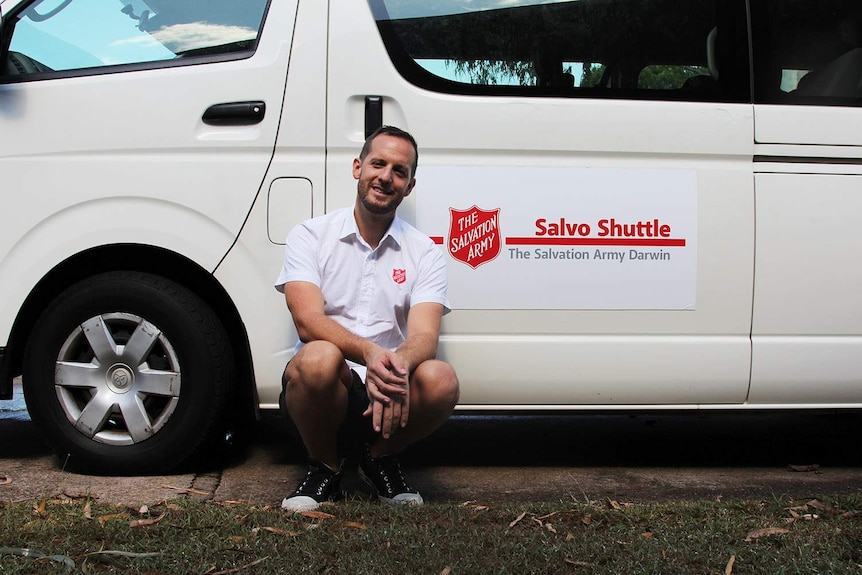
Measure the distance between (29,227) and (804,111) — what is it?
2729 mm

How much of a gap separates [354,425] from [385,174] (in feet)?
2.75

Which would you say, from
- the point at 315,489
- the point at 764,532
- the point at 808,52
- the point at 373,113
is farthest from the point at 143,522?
the point at 808,52

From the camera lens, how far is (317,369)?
333 cm

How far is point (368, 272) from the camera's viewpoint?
3676 mm

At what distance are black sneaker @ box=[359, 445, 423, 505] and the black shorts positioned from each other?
54 millimetres

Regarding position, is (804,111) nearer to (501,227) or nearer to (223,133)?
(501,227)

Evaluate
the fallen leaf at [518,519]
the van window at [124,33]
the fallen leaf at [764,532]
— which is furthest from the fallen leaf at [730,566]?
the van window at [124,33]

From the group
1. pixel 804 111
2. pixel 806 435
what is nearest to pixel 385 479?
pixel 804 111

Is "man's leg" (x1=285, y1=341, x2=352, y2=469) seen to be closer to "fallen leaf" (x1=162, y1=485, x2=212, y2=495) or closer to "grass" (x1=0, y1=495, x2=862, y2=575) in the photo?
"grass" (x1=0, y1=495, x2=862, y2=575)

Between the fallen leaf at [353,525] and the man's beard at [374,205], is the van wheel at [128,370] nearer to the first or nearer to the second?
the man's beard at [374,205]

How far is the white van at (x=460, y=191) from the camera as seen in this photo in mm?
3844

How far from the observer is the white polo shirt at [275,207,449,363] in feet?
12.0

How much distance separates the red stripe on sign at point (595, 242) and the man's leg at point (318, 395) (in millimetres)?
807

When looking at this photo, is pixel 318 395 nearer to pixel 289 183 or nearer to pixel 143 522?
pixel 143 522
